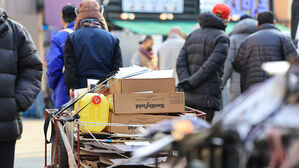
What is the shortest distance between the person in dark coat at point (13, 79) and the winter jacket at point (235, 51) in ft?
12.6

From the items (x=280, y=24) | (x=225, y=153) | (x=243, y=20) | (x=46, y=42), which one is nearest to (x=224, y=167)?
(x=225, y=153)

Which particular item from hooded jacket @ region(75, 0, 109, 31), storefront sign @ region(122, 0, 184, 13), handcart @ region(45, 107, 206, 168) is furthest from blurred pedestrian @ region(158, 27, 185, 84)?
storefront sign @ region(122, 0, 184, 13)

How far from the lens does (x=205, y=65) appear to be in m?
6.21

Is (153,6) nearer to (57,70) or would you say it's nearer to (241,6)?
(241,6)

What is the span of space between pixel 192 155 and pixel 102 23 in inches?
159

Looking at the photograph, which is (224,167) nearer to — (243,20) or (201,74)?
(201,74)

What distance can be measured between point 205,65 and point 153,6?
11.8 meters

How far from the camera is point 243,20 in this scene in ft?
26.5

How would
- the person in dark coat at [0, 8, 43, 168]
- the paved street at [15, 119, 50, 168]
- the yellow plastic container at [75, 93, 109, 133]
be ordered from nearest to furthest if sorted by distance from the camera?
the yellow plastic container at [75, 93, 109, 133]
the person in dark coat at [0, 8, 43, 168]
the paved street at [15, 119, 50, 168]

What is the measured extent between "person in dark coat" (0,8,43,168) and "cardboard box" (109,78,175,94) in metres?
0.68

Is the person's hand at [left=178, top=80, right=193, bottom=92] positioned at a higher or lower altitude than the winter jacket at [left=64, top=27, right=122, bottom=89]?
lower

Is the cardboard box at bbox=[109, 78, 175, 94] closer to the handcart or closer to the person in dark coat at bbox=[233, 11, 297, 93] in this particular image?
the handcart

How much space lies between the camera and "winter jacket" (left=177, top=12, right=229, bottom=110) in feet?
20.4

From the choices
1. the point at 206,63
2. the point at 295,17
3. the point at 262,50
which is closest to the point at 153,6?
the point at 295,17
